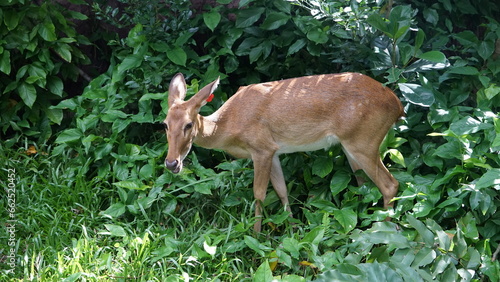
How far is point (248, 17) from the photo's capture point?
6988 mm

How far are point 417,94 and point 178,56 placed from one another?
2.47 metres

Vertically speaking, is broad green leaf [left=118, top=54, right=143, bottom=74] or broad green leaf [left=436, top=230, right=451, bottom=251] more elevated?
broad green leaf [left=118, top=54, right=143, bottom=74]

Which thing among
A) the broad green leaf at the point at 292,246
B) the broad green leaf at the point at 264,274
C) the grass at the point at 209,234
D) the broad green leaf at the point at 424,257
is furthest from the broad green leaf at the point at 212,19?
the broad green leaf at the point at 424,257

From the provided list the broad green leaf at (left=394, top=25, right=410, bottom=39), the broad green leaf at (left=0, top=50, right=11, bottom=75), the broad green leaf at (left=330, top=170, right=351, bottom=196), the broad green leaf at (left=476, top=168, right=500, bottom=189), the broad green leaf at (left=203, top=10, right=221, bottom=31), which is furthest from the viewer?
the broad green leaf at (left=0, top=50, right=11, bottom=75)

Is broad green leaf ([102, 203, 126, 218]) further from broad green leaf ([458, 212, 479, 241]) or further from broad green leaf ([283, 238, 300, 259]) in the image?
broad green leaf ([458, 212, 479, 241])

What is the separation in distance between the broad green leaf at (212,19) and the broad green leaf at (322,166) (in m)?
1.75

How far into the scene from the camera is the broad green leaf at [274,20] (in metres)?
6.73

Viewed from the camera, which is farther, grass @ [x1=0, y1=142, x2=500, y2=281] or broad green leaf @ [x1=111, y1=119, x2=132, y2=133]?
broad green leaf @ [x1=111, y1=119, x2=132, y2=133]

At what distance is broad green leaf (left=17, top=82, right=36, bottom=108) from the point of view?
7355 millimetres

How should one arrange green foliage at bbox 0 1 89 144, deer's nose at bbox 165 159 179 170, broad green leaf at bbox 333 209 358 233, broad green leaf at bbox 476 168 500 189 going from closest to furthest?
broad green leaf at bbox 476 168 500 189, deer's nose at bbox 165 159 179 170, broad green leaf at bbox 333 209 358 233, green foliage at bbox 0 1 89 144

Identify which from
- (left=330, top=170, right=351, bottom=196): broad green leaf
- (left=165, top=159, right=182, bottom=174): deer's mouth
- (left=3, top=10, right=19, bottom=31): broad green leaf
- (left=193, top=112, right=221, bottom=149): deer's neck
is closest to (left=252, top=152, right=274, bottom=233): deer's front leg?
(left=193, top=112, right=221, bottom=149): deer's neck

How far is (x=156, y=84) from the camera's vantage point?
272 inches

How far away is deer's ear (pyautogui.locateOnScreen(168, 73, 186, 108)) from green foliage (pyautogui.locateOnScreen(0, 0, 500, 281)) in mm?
685

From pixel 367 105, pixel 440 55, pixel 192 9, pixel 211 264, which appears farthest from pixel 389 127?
pixel 192 9
